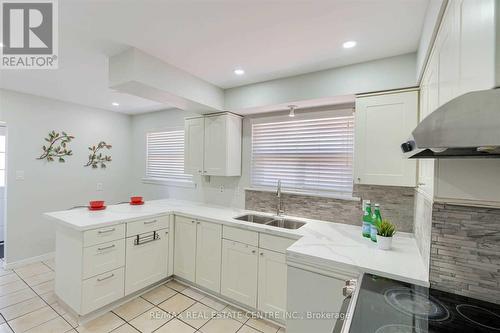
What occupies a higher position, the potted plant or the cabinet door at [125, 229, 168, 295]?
the potted plant

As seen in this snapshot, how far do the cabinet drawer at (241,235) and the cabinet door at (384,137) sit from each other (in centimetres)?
110

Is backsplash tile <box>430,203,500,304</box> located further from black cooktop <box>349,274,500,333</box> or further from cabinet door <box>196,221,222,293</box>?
cabinet door <box>196,221,222,293</box>

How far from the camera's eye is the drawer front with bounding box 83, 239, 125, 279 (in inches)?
83.5

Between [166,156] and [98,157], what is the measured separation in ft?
4.05

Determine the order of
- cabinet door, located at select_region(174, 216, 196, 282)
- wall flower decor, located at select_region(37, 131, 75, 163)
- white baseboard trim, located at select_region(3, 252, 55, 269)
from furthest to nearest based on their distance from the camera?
wall flower decor, located at select_region(37, 131, 75, 163) < white baseboard trim, located at select_region(3, 252, 55, 269) < cabinet door, located at select_region(174, 216, 196, 282)

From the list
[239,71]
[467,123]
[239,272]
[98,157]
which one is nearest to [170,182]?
[98,157]

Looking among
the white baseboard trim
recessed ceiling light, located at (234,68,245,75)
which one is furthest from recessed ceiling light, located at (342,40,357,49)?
the white baseboard trim

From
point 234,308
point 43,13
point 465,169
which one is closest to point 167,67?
point 43,13

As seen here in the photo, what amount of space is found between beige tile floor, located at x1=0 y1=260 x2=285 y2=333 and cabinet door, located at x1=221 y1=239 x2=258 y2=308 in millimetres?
185

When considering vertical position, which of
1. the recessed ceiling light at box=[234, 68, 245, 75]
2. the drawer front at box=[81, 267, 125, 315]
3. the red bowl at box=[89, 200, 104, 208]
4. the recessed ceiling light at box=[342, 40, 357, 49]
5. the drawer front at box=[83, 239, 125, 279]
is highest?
the recessed ceiling light at box=[234, 68, 245, 75]

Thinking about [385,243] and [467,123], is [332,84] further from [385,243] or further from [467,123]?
[467,123]

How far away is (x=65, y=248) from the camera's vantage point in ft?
7.36

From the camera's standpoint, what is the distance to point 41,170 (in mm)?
3463

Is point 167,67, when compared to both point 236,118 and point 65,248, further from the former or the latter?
point 65,248
